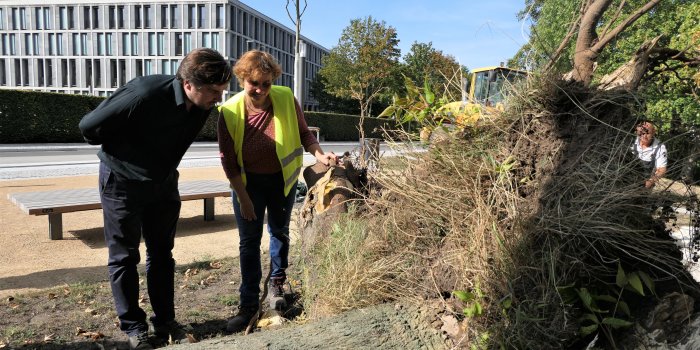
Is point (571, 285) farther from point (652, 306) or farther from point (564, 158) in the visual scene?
point (564, 158)

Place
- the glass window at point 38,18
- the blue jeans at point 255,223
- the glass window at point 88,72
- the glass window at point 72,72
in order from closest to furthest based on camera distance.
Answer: the blue jeans at point 255,223 → the glass window at point 38,18 → the glass window at point 72,72 → the glass window at point 88,72

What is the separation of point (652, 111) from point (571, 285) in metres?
0.95

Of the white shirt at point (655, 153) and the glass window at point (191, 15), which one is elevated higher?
the glass window at point (191, 15)

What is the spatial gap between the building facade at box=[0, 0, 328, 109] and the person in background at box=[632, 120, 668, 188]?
5283 centimetres

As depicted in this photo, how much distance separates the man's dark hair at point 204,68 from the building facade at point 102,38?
52136 mm

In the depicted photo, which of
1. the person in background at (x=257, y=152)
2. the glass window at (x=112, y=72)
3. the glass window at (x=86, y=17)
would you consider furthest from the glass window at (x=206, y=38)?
the person in background at (x=257, y=152)

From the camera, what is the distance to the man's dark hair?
8.02 feet

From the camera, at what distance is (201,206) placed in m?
7.80

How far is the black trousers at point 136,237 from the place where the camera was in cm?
260

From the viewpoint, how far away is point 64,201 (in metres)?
5.36

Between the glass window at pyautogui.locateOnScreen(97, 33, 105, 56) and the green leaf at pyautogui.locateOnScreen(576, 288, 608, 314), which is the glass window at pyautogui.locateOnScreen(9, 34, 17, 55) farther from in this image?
the green leaf at pyautogui.locateOnScreen(576, 288, 608, 314)

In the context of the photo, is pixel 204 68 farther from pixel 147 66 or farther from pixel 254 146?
pixel 147 66

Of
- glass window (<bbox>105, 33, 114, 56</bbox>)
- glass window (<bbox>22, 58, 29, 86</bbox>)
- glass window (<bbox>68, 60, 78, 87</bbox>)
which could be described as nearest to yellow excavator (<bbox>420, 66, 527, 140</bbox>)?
glass window (<bbox>105, 33, 114, 56</bbox>)

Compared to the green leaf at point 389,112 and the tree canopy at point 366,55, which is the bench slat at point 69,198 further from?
the tree canopy at point 366,55
